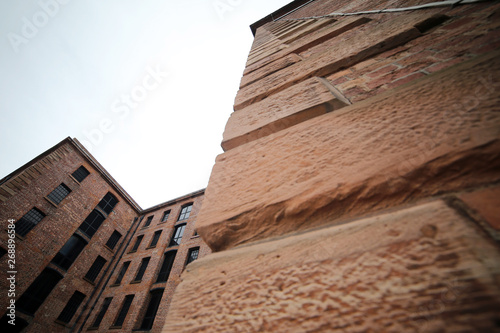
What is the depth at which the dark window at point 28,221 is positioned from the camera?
427 inches

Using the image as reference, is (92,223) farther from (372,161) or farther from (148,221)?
(372,161)

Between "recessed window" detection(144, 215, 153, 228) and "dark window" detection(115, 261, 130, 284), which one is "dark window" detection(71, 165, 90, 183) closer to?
"recessed window" detection(144, 215, 153, 228)

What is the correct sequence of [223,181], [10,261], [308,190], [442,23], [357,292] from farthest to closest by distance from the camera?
[10,261] < [442,23] < [223,181] < [308,190] < [357,292]

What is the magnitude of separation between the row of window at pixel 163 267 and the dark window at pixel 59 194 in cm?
623

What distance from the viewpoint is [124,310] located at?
39.2ft

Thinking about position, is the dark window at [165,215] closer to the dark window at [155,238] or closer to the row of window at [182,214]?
the row of window at [182,214]

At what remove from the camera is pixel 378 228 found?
1.50 ft

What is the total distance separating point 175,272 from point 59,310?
21.9ft

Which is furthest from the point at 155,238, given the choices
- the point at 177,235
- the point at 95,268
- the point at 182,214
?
the point at 95,268

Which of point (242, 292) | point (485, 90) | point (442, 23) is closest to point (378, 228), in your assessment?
point (242, 292)

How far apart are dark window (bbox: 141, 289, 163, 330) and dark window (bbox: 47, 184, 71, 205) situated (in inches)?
338

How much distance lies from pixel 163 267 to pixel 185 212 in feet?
14.1

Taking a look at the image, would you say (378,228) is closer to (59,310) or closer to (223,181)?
(223,181)

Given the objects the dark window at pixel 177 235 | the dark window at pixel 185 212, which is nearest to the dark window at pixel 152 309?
the dark window at pixel 177 235
